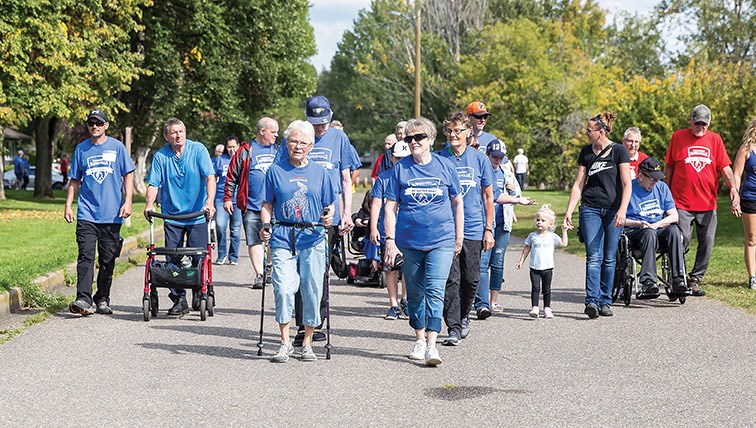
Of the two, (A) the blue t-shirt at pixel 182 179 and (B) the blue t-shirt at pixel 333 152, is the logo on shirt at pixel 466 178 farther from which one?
(A) the blue t-shirt at pixel 182 179

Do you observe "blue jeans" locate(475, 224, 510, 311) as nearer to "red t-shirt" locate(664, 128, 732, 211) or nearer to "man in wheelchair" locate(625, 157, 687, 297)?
"man in wheelchair" locate(625, 157, 687, 297)

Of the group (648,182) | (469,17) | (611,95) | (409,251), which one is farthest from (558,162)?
(409,251)

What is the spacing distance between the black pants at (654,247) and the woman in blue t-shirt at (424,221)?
385cm

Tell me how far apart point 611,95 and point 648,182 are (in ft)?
130

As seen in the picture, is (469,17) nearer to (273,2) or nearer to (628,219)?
(273,2)

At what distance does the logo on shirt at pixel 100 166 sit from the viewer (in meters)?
10.7

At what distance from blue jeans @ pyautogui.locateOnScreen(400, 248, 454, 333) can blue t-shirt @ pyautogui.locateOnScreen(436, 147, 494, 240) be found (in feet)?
2.79

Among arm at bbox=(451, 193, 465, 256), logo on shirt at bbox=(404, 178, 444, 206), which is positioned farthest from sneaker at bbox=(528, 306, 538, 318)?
logo on shirt at bbox=(404, 178, 444, 206)

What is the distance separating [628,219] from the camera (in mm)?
11617

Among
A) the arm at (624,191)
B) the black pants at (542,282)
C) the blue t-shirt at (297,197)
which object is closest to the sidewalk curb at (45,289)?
the blue t-shirt at (297,197)

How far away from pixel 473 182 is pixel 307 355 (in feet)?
6.76

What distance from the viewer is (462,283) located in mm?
9203

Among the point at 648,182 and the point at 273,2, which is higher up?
the point at 273,2

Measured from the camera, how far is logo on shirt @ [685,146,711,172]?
1234cm
